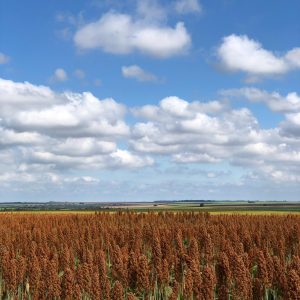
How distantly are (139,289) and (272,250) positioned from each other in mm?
11920

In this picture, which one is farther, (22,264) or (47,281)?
(22,264)

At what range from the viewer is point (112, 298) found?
10.8m

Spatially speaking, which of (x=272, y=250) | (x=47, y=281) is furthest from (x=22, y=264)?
(x=272, y=250)

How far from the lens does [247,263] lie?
14141 millimetres

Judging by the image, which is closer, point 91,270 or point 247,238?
point 91,270

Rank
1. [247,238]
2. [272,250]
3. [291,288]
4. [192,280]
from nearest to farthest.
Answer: [291,288] < [192,280] < [247,238] < [272,250]

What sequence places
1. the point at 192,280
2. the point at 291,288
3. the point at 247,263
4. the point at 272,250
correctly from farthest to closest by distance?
the point at 272,250 < the point at 247,263 < the point at 192,280 < the point at 291,288

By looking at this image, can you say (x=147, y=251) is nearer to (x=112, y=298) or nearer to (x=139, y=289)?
(x=139, y=289)

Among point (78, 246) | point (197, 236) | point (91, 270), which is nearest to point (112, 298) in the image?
point (91, 270)

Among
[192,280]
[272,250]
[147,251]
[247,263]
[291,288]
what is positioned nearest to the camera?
[291,288]

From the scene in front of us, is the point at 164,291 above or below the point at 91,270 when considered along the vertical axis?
below

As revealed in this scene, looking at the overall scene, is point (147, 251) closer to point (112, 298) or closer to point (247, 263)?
point (247, 263)

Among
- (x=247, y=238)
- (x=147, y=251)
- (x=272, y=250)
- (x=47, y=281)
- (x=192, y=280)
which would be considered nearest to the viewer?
(x=192, y=280)

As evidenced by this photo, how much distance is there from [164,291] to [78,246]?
26.0 ft
